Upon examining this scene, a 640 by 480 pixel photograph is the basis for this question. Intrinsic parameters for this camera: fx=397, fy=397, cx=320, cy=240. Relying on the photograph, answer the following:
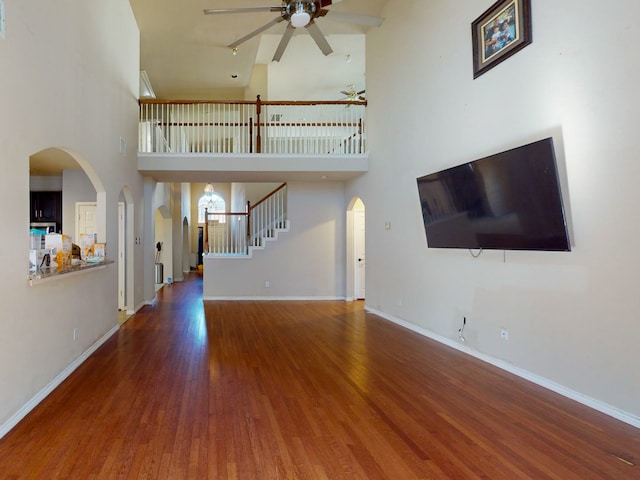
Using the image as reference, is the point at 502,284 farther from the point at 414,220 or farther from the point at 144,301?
the point at 144,301

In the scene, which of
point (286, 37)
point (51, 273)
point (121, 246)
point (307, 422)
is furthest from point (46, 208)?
point (307, 422)

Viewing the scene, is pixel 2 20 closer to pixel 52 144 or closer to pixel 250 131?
pixel 52 144

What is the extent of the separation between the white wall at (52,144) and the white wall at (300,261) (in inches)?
126

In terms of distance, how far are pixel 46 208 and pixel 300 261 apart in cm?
486

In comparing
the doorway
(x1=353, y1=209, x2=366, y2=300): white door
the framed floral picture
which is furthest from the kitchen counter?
(x1=353, y1=209, x2=366, y2=300): white door

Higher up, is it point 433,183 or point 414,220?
point 433,183

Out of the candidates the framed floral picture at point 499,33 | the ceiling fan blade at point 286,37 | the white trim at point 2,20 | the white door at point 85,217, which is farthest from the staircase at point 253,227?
the white trim at point 2,20

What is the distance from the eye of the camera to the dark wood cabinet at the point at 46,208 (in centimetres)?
720

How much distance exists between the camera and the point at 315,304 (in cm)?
789

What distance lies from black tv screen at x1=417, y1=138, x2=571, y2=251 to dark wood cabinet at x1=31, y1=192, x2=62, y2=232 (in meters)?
6.55

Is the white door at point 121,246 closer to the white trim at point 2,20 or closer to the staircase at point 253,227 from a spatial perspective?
the staircase at point 253,227

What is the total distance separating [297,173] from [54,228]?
180 inches

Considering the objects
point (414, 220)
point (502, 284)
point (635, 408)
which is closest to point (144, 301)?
point (414, 220)

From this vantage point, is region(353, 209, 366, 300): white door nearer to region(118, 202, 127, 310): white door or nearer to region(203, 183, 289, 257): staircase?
region(203, 183, 289, 257): staircase
